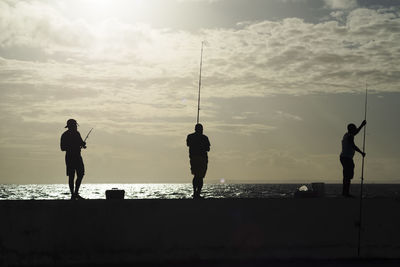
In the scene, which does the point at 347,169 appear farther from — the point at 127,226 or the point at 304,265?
the point at 127,226

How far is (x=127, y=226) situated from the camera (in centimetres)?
925

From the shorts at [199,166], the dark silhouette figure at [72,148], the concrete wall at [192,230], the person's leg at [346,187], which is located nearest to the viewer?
the concrete wall at [192,230]

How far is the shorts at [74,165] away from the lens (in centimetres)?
1140

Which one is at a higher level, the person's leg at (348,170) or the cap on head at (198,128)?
the cap on head at (198,128)

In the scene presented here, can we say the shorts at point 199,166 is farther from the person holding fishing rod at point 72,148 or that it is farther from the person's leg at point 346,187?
the person's leg at point 346,187

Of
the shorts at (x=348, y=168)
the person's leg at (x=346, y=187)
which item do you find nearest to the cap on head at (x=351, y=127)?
the shorts at (x=348, y=168)

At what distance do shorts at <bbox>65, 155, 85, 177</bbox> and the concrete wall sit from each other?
95.7 inches

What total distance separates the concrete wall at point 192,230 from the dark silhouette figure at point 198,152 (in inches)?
88.5

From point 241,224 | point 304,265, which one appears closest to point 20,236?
point 241,224

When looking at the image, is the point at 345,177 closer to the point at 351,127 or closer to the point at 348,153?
the point at 348,153

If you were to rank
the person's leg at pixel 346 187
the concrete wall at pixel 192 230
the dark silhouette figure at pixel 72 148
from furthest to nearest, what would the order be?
the person's leg at pixel 346 187 → the dark silhouette figure at pixel 72 148 → the concrete wall at pixel 192 230

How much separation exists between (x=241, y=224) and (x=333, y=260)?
1.72 m

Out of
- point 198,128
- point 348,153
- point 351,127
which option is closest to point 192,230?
point 198,128

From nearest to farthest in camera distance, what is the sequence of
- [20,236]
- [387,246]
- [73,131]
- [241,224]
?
[20,236], [241,224], [387,246], [73,131]
